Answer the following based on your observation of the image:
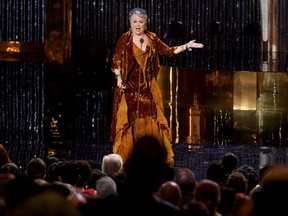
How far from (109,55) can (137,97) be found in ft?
11.6

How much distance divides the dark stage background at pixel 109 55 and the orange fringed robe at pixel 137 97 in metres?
2.35

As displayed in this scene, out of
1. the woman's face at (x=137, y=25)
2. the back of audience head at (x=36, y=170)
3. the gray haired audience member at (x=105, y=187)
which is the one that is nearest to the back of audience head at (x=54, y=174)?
the back of audience head at (x=36, y=170)

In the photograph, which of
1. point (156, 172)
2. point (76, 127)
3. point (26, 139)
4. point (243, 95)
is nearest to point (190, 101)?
point (243, 95)

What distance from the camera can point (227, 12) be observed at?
12.6 meters

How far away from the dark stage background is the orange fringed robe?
2.35 m

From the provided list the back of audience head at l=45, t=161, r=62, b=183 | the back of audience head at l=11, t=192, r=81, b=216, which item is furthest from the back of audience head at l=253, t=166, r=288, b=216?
the back of audience head at l=45, t=161, r=62, b=183

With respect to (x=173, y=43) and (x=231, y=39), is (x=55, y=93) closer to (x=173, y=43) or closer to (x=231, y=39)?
(x=173, y=43)

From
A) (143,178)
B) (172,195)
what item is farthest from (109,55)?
(143,178)

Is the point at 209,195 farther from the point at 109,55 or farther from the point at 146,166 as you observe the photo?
the point at 109,55

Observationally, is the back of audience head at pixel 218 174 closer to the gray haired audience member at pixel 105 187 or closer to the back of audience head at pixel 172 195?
the gray haired audience member at pixel 105 187

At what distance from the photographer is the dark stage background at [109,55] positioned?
12031 millimetres

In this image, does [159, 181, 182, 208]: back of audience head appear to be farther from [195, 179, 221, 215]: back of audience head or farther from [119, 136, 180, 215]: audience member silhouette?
[119, 136, 180, 215]: audience member silhouette

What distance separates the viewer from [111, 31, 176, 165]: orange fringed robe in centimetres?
886

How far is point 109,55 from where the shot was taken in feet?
40.8
